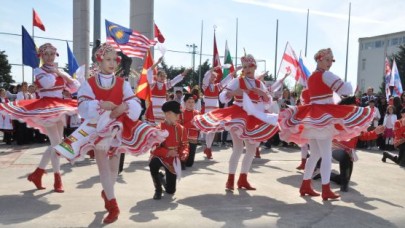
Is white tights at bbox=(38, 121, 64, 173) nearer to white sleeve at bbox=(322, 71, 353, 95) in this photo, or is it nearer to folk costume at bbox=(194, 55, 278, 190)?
folk costume at bbox=(194, 55, 278, 190)

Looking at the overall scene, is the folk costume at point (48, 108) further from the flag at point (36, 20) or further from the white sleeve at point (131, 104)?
the flag at point (36, 20)

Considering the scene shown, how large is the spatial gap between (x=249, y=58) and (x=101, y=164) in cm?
267

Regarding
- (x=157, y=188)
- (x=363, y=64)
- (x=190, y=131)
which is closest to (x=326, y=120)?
(x=157, y=188)

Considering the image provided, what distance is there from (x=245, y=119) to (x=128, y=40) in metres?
4.72

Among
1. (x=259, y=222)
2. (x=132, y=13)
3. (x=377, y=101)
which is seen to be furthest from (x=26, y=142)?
(x=377, y=101)

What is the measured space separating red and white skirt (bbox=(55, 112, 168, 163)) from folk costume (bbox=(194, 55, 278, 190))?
126cm

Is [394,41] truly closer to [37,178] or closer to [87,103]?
[37,178]

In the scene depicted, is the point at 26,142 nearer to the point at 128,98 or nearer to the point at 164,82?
the point at 164,82

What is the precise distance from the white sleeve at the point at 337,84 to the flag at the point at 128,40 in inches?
190

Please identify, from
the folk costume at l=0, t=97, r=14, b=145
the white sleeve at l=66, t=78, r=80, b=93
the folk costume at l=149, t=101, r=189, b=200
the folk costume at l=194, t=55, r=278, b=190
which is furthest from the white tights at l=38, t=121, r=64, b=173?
the folk costume at l=0, t=97, r=14, b=145

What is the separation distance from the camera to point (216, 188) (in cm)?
583

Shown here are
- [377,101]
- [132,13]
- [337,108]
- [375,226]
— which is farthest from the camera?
[132,13]

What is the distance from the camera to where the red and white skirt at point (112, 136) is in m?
3.95

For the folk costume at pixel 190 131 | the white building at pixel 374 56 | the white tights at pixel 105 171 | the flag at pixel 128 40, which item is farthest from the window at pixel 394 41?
the white tights at pixel 105 171
